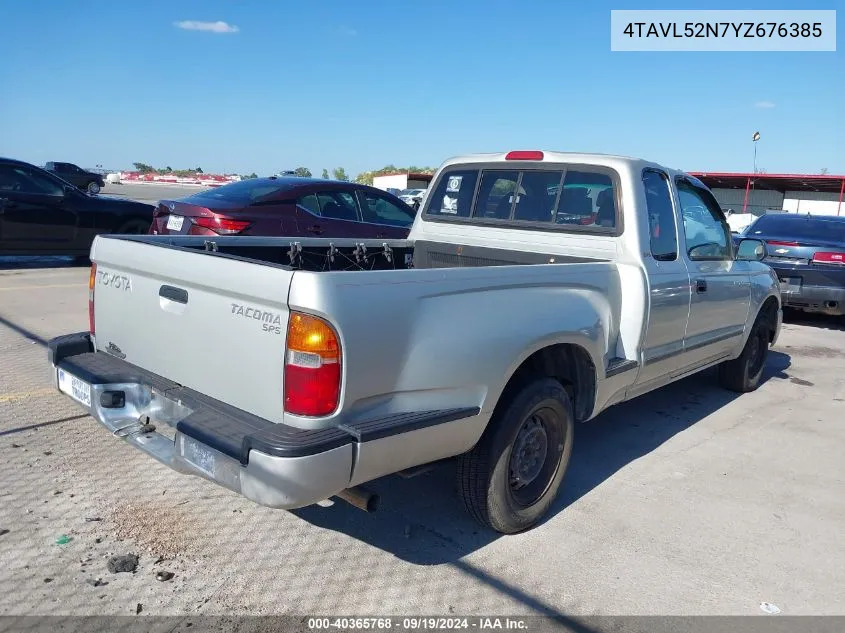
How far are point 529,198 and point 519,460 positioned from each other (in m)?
1.97

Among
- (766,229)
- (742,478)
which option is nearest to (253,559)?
(742,478)

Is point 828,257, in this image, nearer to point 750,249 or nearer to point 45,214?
point 750,249

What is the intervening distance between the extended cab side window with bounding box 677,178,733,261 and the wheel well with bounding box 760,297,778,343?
3.81 ft

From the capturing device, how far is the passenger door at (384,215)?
31.2ft

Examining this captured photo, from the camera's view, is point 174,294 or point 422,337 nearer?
point 422,337

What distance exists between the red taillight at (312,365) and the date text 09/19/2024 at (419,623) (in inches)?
34.2

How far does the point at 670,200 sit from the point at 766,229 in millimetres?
6657

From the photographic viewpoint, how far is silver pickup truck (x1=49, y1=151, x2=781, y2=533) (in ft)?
8.58

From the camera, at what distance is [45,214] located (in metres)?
10.5

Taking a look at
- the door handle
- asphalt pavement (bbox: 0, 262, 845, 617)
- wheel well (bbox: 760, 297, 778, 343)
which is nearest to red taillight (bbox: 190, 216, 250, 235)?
asphalt pavement (bbox: 0, 262, 845, 617)

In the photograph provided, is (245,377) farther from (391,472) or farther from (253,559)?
(253,559)

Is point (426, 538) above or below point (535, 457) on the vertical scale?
below

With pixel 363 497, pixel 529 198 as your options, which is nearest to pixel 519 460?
pixel 363 497

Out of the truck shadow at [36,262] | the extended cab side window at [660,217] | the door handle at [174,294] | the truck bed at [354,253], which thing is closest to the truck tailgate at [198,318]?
the door handle at [174,294]
